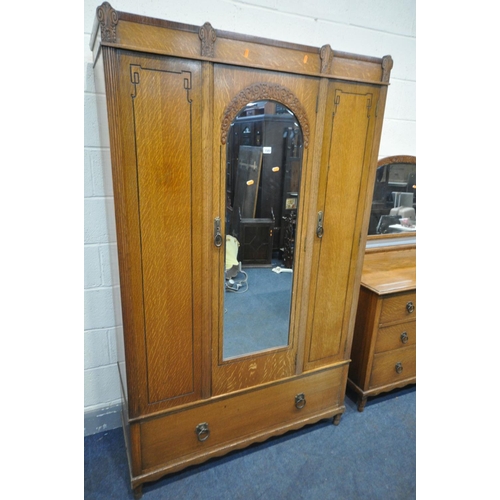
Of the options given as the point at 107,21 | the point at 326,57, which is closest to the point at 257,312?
the point at 326,57

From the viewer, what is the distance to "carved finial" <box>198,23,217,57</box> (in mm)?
986

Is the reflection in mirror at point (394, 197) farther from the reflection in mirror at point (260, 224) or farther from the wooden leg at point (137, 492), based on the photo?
the wooden leg at point (137, 492)

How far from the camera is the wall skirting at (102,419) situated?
1.68m

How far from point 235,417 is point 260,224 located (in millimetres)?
865

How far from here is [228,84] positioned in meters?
1.06

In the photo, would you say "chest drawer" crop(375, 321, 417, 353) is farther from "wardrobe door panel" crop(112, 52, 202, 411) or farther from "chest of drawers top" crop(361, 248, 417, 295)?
"wardrobe door panel" crop(112, 52, 202, 411)

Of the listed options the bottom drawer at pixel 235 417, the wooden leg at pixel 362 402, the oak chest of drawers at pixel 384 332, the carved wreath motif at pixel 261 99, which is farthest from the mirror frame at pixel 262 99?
the wooden leg at pixel 362 402

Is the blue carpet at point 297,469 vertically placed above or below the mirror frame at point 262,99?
below

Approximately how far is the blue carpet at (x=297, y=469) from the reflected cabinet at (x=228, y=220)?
0.11 meters

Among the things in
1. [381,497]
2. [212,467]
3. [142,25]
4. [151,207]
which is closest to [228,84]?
[142,25]

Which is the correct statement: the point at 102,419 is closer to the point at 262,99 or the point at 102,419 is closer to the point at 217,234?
the point at 217,234

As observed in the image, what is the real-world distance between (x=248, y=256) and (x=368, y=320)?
85 cm

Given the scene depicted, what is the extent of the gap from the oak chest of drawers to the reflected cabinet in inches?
9.2

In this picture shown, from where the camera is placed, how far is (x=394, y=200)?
212cm
